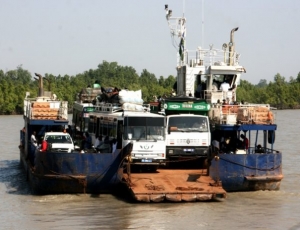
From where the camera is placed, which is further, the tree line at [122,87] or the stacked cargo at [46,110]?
the tree line at [122,87]

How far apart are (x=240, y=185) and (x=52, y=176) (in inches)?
217

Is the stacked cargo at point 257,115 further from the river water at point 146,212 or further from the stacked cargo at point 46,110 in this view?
the stacked cargo at point 46,110

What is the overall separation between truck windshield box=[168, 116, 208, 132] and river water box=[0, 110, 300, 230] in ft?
7.28

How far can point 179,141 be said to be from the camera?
22.5 metres

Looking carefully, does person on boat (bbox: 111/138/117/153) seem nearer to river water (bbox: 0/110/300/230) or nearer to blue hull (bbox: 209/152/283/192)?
river water (bbox: 0/110/300/230)

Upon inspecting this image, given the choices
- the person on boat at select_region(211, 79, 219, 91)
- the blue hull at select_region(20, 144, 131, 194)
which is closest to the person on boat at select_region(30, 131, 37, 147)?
the blue hull at select_region(20, 144, 131, 194)

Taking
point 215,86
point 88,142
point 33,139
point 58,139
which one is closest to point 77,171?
point 58,139

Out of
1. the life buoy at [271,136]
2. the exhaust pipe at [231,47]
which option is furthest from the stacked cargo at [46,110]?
the life buoy at [271,136]

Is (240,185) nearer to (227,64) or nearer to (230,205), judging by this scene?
(230,205)

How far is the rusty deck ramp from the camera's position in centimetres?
2003

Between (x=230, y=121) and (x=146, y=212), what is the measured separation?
530cm

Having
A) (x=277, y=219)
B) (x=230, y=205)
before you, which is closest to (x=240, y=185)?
(x=230, y=205)

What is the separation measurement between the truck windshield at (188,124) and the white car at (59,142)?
Result: 3.62 metres

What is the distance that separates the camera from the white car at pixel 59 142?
79.9 feet
